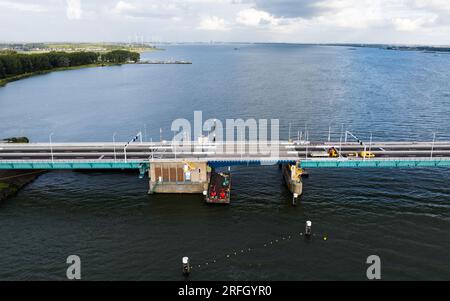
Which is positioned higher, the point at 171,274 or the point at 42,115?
the point at 42,115

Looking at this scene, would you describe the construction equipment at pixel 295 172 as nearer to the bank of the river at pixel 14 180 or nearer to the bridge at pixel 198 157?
the bridge at pixel 198 157

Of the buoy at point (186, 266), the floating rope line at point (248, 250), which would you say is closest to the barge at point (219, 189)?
the floating rope line at point (248, 250)

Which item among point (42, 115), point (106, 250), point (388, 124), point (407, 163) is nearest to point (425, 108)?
point (388, 124)

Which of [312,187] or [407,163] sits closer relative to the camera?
[407,163]

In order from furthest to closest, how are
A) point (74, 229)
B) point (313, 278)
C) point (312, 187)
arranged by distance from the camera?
point (312, 187), point (74, 229), point (313, 278)

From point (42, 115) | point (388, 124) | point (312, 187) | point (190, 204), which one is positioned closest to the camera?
point (190, 204)
